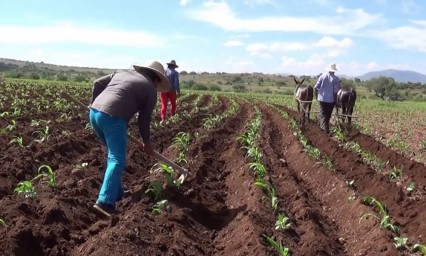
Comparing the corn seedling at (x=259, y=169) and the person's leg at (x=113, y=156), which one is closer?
the person's leg at (x=113, y=156)

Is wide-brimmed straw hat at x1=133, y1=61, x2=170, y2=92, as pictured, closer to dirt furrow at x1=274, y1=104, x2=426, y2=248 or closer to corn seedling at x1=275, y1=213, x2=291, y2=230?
corn seedling at x1=275, y1=213, x2=291, y2=230

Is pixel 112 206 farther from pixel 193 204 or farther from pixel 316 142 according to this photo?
pixel 316 142

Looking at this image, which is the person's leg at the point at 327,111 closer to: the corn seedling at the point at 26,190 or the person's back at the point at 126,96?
the person's back at the point at 126,96

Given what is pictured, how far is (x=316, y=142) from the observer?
13.5m

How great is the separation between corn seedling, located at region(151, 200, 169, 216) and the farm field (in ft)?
0.06

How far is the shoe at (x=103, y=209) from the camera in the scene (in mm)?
5980

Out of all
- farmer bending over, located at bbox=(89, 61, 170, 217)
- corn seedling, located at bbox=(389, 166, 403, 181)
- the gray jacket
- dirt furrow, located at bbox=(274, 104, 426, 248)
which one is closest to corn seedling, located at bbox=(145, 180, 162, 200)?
farmer bending over, located at bbox=(89, 61, 170, 217)

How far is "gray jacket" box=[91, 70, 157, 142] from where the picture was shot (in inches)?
240

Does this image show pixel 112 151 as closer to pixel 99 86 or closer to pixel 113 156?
pixel 113 156

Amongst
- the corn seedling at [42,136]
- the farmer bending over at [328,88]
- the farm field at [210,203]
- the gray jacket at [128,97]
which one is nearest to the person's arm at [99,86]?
the gray jacket at [128,97]

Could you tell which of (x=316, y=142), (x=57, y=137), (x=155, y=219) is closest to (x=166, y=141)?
(x=57, y=137)

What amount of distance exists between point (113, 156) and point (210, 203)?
1.57 metres

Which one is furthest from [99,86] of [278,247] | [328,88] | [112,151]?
[328,88]

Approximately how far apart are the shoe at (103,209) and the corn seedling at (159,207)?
0.46 metres
